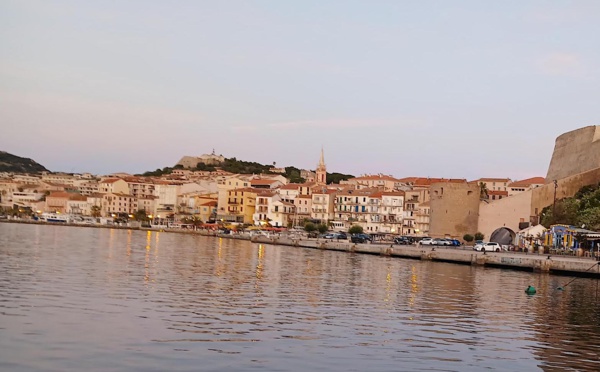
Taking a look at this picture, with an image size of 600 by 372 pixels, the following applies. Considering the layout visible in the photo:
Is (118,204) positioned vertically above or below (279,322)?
above

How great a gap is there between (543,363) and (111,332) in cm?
716

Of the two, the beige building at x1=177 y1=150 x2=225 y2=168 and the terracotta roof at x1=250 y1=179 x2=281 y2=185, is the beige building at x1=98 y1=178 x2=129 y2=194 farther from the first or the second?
the beige building at x1=177 y1=150 x2=225 y2=168

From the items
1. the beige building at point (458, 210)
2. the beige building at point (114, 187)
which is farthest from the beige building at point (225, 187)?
the beige building at point (458, 210)

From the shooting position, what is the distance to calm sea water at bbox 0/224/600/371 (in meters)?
11.9

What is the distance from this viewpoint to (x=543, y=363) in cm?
1251

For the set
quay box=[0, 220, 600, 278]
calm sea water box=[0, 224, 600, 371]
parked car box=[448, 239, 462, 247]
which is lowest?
calm sea water box=[0, 224, 600, 371]

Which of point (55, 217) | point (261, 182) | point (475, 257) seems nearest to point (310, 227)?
point (261, 182)

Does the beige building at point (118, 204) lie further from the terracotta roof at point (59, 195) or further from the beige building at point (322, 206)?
the beige building at point (322, 206)

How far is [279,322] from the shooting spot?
50.6 ft

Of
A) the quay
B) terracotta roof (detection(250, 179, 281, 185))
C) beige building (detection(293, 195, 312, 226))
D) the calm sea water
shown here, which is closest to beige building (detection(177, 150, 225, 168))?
terracotta roof (detection(250, 179, 281, 185))

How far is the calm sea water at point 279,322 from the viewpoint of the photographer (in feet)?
39.0

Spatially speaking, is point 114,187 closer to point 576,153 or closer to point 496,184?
point 496,184

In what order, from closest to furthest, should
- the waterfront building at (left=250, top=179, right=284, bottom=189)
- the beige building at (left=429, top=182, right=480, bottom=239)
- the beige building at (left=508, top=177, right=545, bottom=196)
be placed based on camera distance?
the beige building at (left=429, top=182, right=480, bottom=239)
the beige building at (left=508, top=177, right=545, bottom=196)
the waterfront building at (left=250, top=179, right=284, bottom=189)

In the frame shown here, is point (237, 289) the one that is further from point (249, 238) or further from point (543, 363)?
point (249, 238)
